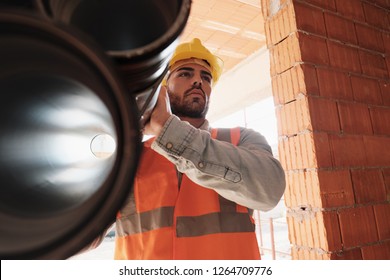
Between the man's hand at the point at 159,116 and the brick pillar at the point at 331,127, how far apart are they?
947 mm

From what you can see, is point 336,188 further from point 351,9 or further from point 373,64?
point 351,9

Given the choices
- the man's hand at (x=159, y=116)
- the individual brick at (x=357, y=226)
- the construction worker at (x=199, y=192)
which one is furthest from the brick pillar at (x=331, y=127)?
the man's hand at (x=159, y=116)

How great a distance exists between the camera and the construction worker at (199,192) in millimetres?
871

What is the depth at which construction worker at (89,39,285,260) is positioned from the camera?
2.86 feet

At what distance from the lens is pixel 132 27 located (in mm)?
417

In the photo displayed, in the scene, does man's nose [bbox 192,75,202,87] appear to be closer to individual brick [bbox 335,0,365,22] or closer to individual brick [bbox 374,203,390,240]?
individual brick [bbox 335,0,365,22]

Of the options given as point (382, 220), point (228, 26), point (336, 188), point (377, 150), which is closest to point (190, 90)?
point (336, 188)

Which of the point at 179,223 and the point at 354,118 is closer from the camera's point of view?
the point at 179,223

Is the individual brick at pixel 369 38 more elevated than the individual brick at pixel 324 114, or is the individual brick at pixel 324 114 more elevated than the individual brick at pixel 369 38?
the individual brick at pixel 369 38

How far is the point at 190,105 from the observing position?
139 centimetres

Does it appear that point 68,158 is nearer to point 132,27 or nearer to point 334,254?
point 132,27

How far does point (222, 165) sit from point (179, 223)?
41cm

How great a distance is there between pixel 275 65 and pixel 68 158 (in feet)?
4.64

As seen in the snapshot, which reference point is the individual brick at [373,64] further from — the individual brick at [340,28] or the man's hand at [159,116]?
the man's hand at [159,116]
